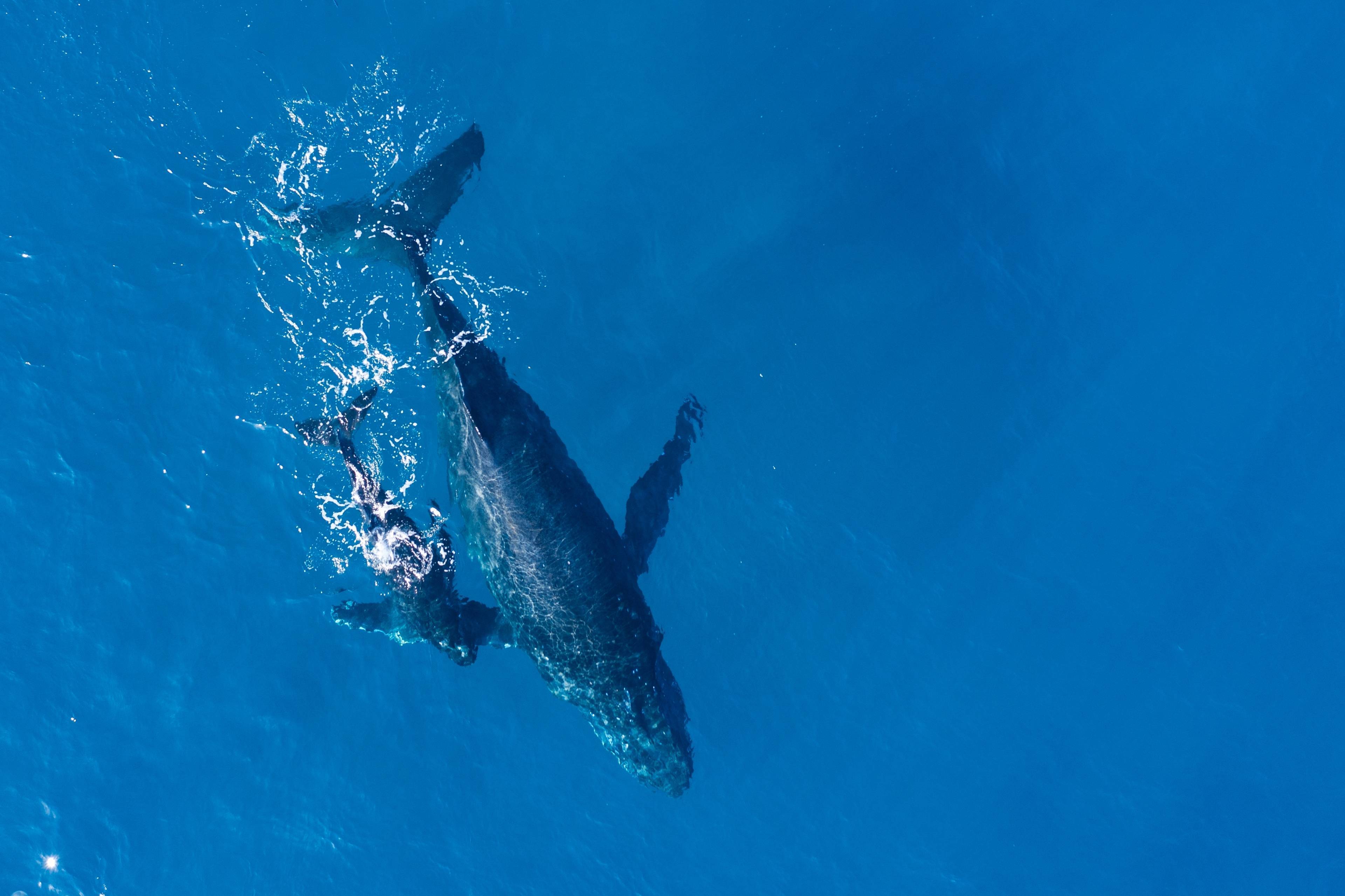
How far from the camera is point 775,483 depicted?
97.7ft

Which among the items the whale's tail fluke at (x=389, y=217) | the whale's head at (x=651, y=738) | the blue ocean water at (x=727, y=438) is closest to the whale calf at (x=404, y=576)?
the blue ocean water at (x=727, y=438)

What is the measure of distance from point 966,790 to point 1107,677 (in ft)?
19.8

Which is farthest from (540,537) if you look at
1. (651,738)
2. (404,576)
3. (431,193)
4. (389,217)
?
(431,193)

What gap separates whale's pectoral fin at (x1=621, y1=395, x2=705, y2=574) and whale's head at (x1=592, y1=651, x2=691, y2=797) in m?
3.69

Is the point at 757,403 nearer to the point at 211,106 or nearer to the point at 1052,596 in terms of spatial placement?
the point at 1052,596

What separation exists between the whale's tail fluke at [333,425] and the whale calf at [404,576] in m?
0.02

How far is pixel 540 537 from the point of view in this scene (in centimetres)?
2584

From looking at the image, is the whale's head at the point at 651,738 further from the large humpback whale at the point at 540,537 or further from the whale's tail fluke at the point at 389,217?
the whale's tail fluke at the point at 389,217

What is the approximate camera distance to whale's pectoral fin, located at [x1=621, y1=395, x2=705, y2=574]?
1121 inches

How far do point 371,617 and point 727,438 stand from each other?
12.5m

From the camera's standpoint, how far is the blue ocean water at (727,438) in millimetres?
27406

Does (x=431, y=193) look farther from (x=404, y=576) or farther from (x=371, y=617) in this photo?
(x=371, y=617)

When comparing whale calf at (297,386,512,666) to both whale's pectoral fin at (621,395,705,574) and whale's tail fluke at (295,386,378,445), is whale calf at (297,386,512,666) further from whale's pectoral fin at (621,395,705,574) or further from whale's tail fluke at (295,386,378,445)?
whale's pectoral fin at (621,395,705,574)

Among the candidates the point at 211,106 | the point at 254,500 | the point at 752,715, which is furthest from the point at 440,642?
the point at 211,106
